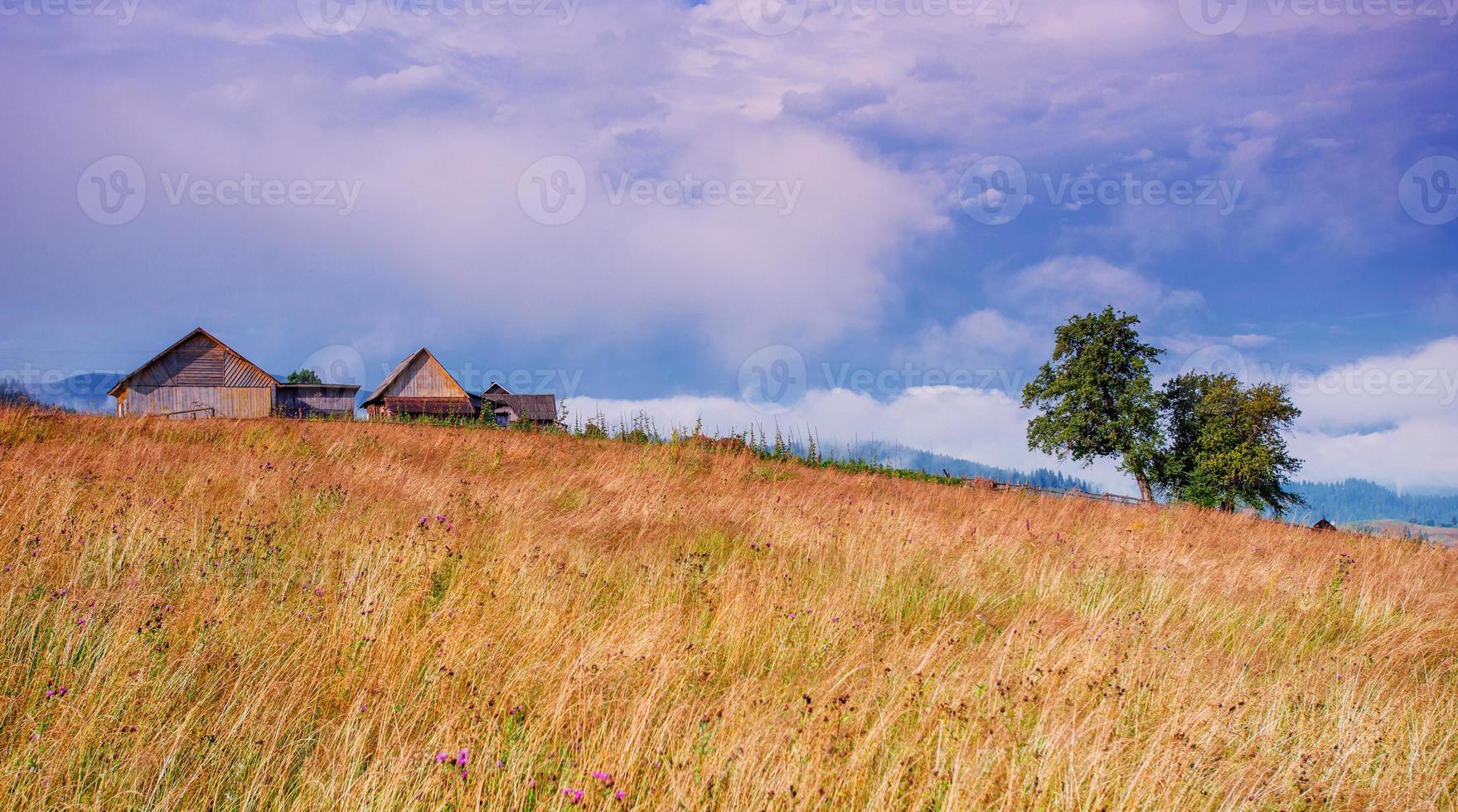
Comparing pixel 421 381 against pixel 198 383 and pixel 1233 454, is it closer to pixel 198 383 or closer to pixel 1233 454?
pixel 198 383

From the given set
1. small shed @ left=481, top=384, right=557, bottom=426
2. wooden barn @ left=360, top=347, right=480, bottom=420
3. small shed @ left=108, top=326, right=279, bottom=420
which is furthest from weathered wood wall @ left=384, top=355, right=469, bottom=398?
small shed @ left=481, top=384, right=557, bottom=426

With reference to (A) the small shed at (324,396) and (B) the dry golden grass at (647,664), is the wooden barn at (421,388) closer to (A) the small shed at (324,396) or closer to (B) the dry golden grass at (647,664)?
(A) the small shed at (324,396)

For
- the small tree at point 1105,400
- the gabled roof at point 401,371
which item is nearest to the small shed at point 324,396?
the gabled roof at point 401,371

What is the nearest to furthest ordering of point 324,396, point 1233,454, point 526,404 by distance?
point 1233,454 < point 324,396 < point 526,404

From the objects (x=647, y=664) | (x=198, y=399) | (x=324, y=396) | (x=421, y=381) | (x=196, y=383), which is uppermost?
(x=421, y=381)

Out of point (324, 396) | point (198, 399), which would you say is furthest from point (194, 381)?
point (324, 396)

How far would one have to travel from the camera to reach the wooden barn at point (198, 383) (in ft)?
136

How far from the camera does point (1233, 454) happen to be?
36.0 metres

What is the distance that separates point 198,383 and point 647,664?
51.3 meters

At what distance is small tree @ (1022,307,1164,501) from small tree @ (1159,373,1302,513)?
183 cm

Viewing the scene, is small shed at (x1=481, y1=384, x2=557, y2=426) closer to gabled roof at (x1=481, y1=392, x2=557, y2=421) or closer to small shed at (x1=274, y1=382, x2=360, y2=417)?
gabled roof at (x1=481, y1=392, x2=557, y2=421)

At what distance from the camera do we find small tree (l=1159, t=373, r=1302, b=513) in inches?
1421

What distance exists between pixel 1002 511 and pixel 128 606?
1100 cm

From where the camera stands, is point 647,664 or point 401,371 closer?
point 647,664
